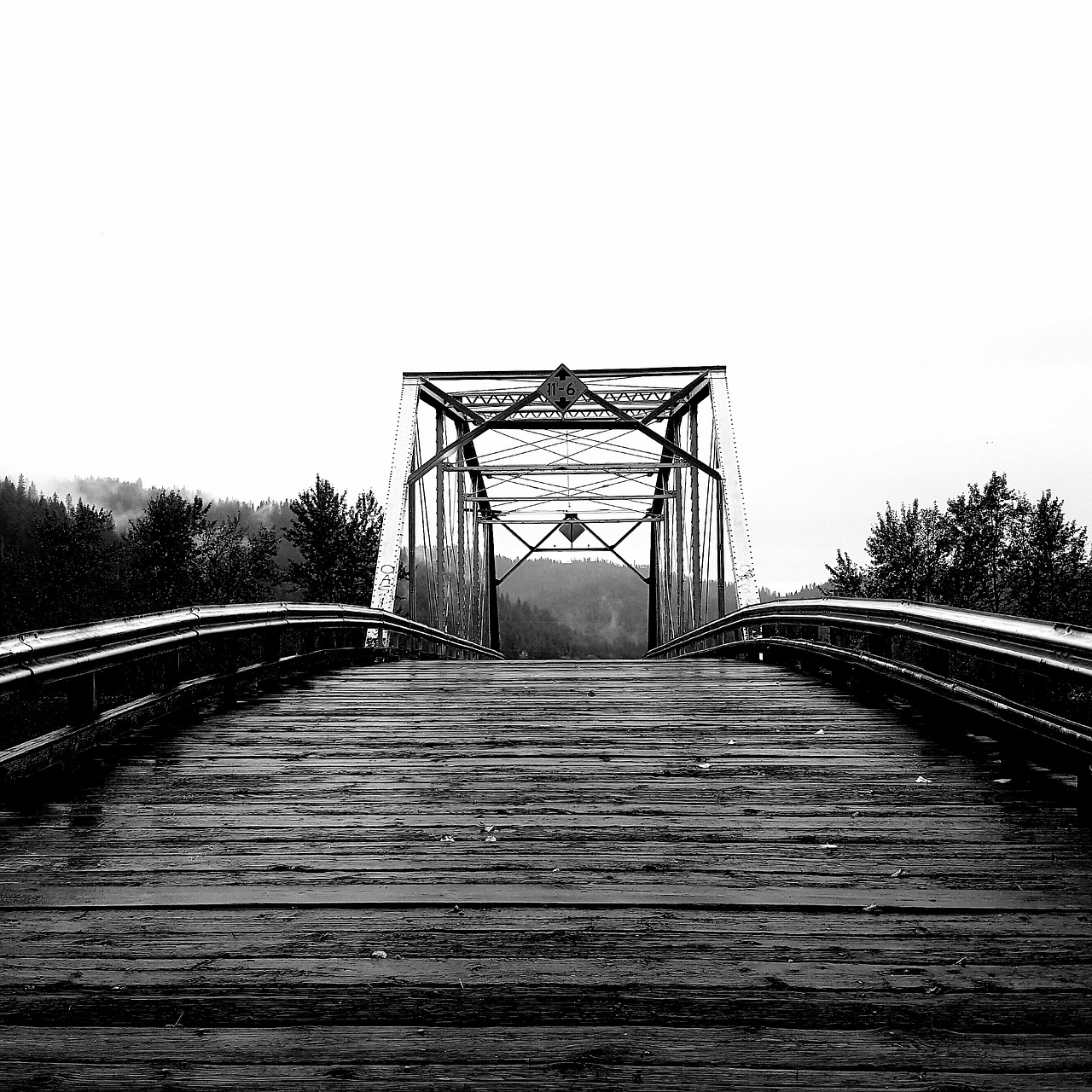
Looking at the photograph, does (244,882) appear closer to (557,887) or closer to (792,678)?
(557,887)

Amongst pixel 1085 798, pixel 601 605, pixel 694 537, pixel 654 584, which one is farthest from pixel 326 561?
pixel 601 605

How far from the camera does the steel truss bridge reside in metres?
2.30

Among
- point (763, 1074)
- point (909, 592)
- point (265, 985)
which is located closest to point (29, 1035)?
point (265, 985)

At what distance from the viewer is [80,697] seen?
208 inches

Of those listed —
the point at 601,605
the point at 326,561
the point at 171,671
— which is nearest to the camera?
the point at 171,671

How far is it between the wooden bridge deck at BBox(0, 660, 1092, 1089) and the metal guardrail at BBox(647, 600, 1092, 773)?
1.14 feet

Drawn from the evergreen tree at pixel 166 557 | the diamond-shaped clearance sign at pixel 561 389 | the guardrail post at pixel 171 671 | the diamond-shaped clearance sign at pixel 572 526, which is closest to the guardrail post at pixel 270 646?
the guardrail post at pixel 171 671

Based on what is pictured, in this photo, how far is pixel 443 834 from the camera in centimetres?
391

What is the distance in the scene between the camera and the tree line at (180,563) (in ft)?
155

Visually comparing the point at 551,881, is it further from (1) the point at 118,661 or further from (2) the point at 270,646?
(2) the point at 270,646

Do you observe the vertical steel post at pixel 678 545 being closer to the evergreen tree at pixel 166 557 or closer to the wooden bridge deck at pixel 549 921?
the wooden bridge deck at pixel 549 921

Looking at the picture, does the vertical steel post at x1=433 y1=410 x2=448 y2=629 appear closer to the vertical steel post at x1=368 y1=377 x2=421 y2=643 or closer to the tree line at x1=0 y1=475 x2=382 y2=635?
the vertical steel post at x1=368 y1=377 x2=421 y2=643

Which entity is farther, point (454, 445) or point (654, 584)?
point (654, 584)

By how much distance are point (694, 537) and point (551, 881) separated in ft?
56.5
